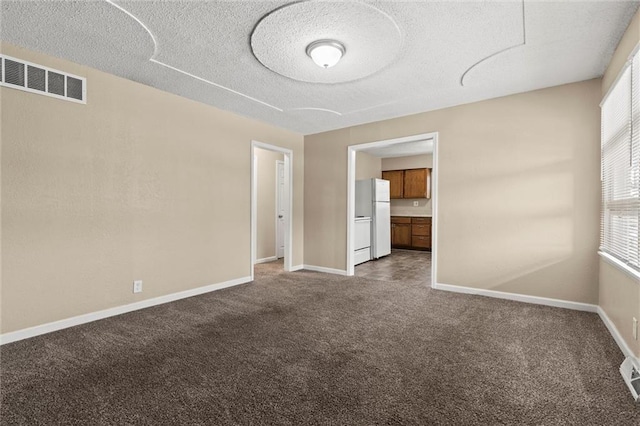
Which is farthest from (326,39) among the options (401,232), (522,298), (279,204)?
(401,232)

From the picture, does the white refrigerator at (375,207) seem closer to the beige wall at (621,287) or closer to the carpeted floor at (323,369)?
the carpeted floor at (323,369)

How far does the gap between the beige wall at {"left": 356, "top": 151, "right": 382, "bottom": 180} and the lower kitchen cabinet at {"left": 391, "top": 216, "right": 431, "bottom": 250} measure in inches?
52.3

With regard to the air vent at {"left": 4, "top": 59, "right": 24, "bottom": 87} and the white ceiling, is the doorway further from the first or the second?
the air vent at {"left": 4, "top": 59, "right": 24, "bottom": 87}

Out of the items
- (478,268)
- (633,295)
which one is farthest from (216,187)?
(633,295)

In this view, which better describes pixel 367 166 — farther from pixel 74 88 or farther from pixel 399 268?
pixel 74 88

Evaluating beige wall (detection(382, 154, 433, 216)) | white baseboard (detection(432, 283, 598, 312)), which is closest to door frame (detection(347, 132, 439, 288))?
white baseboard (detection(432, 283, 598, 312))

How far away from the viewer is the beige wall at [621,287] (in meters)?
2.12

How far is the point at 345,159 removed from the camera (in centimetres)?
520

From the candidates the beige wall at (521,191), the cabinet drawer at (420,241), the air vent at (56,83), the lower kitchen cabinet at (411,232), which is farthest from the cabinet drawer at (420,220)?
the air vent at (56,83)

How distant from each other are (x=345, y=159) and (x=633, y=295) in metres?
3.80

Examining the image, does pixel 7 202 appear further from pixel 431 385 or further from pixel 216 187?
pixel 431 385

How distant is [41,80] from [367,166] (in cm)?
631

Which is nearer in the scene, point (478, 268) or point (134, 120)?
point (134, 120)

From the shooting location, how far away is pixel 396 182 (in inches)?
328
